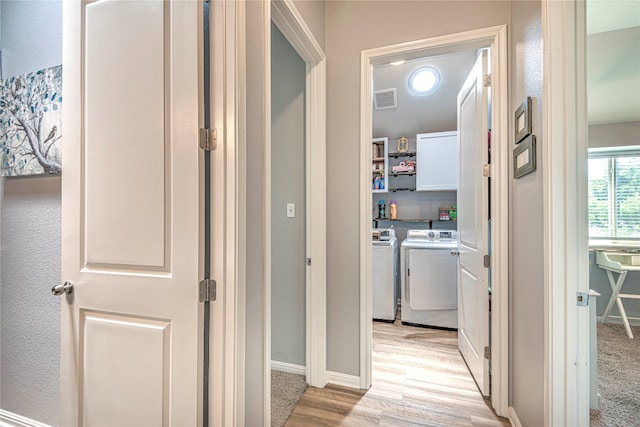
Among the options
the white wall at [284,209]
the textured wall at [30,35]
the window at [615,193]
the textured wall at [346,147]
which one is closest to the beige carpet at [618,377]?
the window at [615,193]

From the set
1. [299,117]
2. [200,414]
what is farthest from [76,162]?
[299,117]

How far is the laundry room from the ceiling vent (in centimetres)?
1

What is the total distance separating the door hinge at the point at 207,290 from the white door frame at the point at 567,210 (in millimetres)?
1319

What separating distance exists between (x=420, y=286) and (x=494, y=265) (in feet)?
4.44

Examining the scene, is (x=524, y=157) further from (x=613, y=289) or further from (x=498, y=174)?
(x=613, y=289)

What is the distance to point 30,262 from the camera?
145cm

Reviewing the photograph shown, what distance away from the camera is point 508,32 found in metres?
1.68

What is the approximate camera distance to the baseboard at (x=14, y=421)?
4.79ft

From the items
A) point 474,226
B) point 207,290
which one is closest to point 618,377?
point 474,226

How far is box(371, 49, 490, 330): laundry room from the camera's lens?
300cm

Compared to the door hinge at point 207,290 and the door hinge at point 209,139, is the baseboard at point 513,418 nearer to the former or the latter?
the door hinge at point 207,290

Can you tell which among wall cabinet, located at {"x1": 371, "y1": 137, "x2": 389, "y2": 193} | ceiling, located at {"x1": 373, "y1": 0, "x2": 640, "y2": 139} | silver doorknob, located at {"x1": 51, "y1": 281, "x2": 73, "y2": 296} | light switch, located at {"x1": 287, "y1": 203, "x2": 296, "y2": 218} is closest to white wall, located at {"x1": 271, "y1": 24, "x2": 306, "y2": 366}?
light switch, located at {"x1": 287, "y1": 203, "x2": 296, "y2": 218}

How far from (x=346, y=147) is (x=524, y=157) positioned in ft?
3.35

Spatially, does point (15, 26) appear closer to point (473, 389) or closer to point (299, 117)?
→ point (299, 117)
